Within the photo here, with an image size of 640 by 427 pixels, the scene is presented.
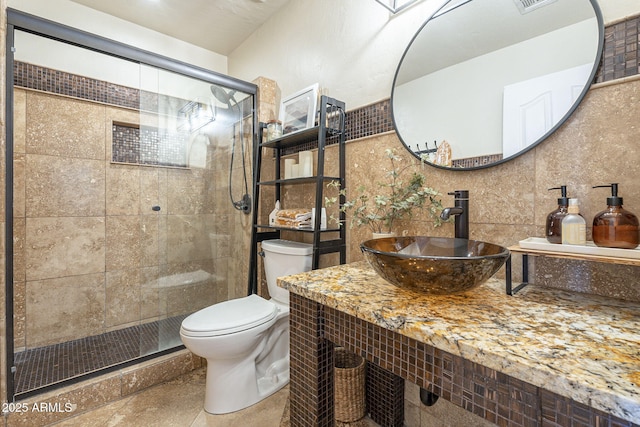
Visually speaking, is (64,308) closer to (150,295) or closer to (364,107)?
(150,295)

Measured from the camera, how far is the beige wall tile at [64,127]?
1.93 m

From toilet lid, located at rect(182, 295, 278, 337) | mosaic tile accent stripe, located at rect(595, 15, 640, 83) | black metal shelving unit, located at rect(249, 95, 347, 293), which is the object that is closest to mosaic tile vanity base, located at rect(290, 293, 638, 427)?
toilet lid, located at rect(182, 295, 278, 337)

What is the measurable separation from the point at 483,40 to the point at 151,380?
2.44 m

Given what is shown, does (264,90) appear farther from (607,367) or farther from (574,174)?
(607,367)

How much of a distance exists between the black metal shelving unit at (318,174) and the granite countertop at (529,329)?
64cm

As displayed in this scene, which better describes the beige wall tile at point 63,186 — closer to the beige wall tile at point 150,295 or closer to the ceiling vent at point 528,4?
the beige wall tile at point 150,295

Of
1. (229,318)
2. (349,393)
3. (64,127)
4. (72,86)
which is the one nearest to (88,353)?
(229,318)

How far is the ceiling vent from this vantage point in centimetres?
104

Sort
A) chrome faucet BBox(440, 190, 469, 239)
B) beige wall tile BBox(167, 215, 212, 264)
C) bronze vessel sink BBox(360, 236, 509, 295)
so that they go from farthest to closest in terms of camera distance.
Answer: beige wall tile BBox(167, 215, 212, 264) → chrome faucet BBox(440, 190, 469, 239) → bronze vessel sink BBox(360, 236, 509, 295)

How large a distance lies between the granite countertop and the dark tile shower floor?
4.61ft

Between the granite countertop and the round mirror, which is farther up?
the round mirror

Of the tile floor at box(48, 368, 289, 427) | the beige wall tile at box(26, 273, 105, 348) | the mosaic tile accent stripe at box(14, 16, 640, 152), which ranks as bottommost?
the tile floor at box(48, 368, 289, 427)

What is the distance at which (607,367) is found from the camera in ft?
1.60

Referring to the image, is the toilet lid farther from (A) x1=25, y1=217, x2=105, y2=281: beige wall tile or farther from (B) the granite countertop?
(A) x1=25, y1=217, x2=105, y2=281: beige wall tile
